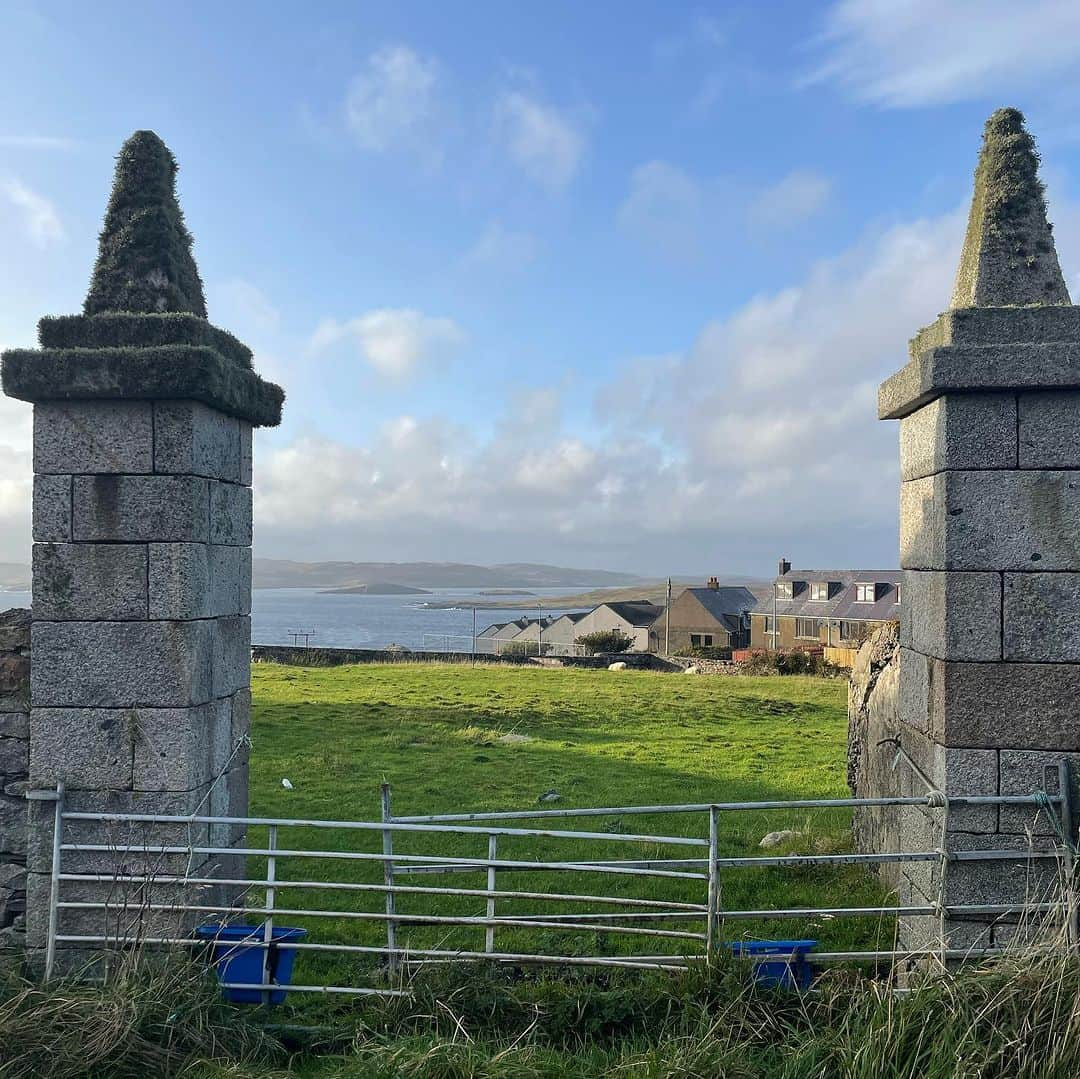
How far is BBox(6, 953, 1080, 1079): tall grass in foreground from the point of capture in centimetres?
407

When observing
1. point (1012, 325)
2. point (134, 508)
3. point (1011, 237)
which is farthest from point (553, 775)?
point (1011, 237)

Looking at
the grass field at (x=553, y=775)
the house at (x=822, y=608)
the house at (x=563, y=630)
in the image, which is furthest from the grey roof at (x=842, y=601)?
the grass field at (x=553, y=775)

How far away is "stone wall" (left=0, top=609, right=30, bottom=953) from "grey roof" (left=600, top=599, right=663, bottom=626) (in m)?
55.8

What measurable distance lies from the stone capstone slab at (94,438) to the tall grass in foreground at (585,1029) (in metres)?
2.73

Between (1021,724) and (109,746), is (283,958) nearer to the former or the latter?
(109,746)

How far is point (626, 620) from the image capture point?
61.5 m

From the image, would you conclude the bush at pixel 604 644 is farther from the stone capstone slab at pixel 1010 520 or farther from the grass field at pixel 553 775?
the stone capstone slab at pixel 1010 520

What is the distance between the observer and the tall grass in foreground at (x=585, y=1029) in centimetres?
407

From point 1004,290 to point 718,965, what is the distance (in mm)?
3978

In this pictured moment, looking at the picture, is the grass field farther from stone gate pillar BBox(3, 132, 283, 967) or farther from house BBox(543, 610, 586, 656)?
house BBox(543, 610, 586, 656)

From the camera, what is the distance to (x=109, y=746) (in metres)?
5.27

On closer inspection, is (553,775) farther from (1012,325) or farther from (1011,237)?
(1011,237)

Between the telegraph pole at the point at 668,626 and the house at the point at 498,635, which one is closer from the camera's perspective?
the telegraph pole at the point at 668,626

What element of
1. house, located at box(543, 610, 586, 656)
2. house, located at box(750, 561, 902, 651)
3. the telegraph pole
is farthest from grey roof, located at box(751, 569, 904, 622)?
house, located at box(543, 610, 586, 656)
